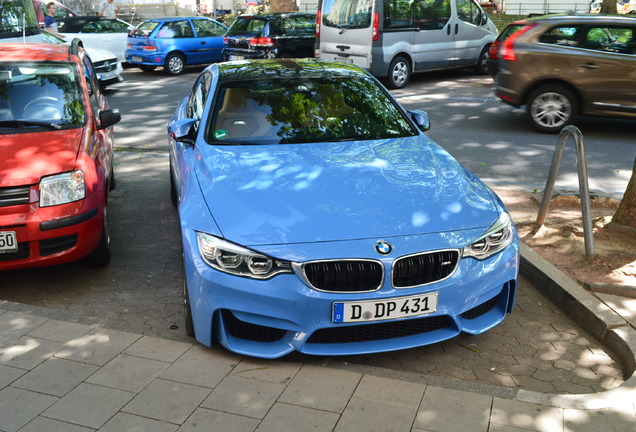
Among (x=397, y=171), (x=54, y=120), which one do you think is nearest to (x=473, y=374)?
(x=397, y=171)

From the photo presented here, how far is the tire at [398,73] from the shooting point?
14930 mm

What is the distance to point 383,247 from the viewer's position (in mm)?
3938

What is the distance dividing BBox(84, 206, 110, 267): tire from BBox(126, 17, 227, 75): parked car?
43.8 ft

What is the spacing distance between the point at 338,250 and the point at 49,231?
2.35 metres

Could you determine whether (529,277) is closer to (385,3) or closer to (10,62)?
(10,62)

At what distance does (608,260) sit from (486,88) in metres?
10.3

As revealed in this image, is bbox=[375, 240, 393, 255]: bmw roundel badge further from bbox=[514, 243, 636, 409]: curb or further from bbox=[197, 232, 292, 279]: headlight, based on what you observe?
bbox=[514, 243, 636, 409]: curb

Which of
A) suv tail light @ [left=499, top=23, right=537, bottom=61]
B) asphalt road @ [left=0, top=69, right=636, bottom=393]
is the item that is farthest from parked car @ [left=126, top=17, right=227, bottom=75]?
suv tail light @ [left=499, top=23, right=537, bottom=61]

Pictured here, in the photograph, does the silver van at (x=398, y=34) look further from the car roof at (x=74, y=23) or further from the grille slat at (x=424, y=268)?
the grille slat at (x=424, y=268)

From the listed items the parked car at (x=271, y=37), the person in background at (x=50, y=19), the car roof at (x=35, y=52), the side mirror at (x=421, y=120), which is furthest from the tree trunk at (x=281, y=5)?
the side mirror at (x=421, y=120)

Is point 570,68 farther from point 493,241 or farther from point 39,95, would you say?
point 39,95

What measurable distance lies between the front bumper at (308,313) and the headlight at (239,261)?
41 mm

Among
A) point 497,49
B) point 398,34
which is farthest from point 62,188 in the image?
point 398,34

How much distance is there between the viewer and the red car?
5070 mm
